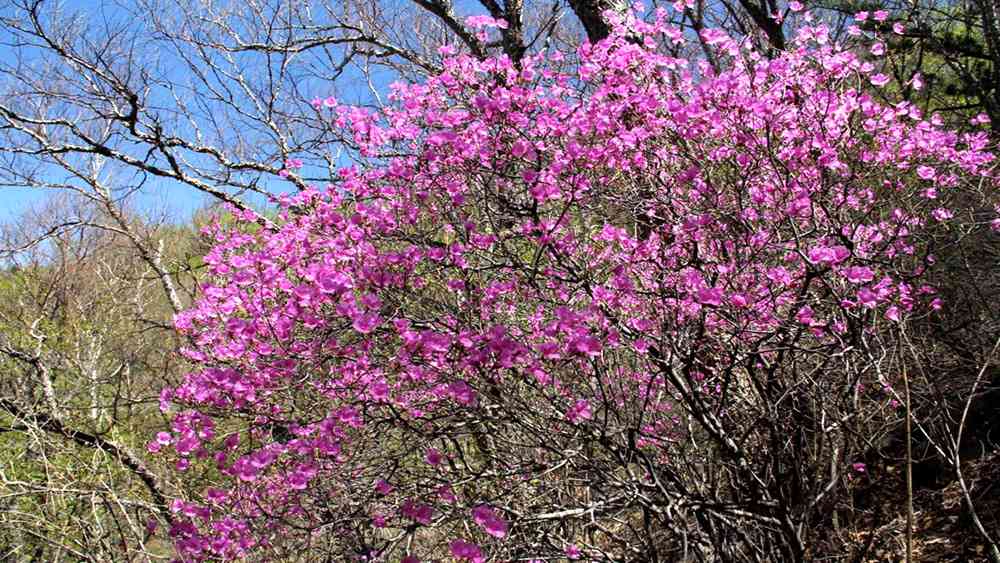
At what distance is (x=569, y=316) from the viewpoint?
2.72 m

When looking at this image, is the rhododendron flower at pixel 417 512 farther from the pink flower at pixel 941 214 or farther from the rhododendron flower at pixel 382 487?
the pink flower at pixel 941 214

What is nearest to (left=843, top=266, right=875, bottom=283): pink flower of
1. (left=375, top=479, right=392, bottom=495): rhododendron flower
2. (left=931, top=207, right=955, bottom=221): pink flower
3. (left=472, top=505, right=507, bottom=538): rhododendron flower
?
(left=931, top=207, right=955, bottom=221): pink flower

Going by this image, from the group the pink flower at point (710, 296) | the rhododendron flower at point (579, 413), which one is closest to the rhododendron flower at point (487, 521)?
the rhododendron flower at point (579, 413)

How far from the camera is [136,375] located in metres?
12.3

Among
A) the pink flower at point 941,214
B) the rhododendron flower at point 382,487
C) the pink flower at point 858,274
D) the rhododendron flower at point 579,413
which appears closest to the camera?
the rhododendron flower at point 382,487

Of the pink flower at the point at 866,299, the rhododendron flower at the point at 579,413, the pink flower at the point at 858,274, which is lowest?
the rhododendron flower at the point at 579,413

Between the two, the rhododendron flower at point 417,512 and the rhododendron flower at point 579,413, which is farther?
the rhododendron flower at point 579,413

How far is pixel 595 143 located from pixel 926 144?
212 centimetres

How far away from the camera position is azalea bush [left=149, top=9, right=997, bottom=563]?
292 cm

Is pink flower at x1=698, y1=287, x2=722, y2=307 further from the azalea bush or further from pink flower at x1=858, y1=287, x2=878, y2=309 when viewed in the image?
pink flower at x1=858, y1=287, x2=878, y2=309

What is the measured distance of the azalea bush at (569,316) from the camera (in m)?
2.92

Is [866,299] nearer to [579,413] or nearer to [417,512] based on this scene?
[579,413]

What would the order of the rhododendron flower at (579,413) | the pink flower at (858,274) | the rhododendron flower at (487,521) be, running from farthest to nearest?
the pink flower at (858,274) < the rhododendron flower at (579,413) < the rhododendron flower at (487,521)

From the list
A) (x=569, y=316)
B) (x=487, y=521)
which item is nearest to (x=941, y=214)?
(x=569, y=316)
